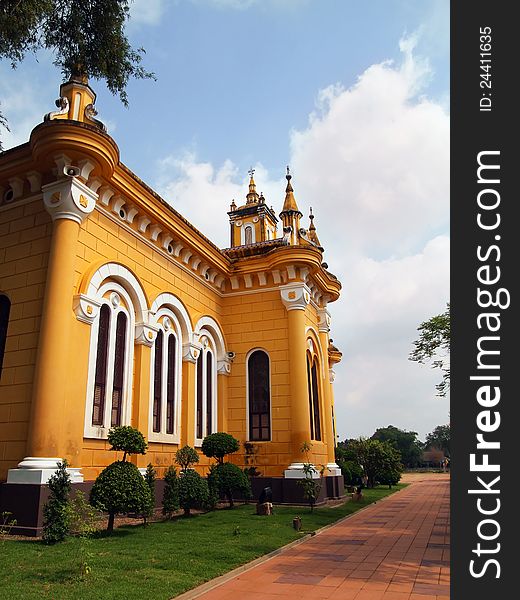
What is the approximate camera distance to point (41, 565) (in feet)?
21.5

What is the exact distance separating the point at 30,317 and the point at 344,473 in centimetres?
1778

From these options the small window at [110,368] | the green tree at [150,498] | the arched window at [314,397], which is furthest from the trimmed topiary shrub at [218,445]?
the arched window at [314,397]

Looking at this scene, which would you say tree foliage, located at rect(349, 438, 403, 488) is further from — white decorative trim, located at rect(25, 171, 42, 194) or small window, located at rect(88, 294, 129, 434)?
white decorative trim, located at rect(25, 171, 42, 194)

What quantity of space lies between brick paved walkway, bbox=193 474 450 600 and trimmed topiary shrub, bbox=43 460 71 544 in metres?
3.35

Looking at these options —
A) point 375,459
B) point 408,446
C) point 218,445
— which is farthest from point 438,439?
point 218,445

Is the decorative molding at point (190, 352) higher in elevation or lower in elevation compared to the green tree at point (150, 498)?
higher

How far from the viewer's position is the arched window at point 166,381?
13180 mm

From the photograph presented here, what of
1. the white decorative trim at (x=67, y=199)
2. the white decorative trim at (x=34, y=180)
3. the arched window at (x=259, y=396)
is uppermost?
the white decorative trim at (x=34, y=180)

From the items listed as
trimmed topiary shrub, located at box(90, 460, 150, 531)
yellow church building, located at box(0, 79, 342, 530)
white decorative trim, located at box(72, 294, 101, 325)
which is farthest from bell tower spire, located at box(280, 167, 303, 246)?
trimmed topiary shrub, located at box(90, 460, 150, 531)

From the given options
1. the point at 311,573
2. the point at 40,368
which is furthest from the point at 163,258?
the point at 311,573

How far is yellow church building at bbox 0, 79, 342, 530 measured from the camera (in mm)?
9883

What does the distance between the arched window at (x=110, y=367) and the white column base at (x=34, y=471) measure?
4.70 ft

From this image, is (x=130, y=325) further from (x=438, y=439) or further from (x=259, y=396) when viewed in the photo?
(x=438, y=439)

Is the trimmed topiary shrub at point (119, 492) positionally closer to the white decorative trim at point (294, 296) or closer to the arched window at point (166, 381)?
the arched window at point (166, 381)
